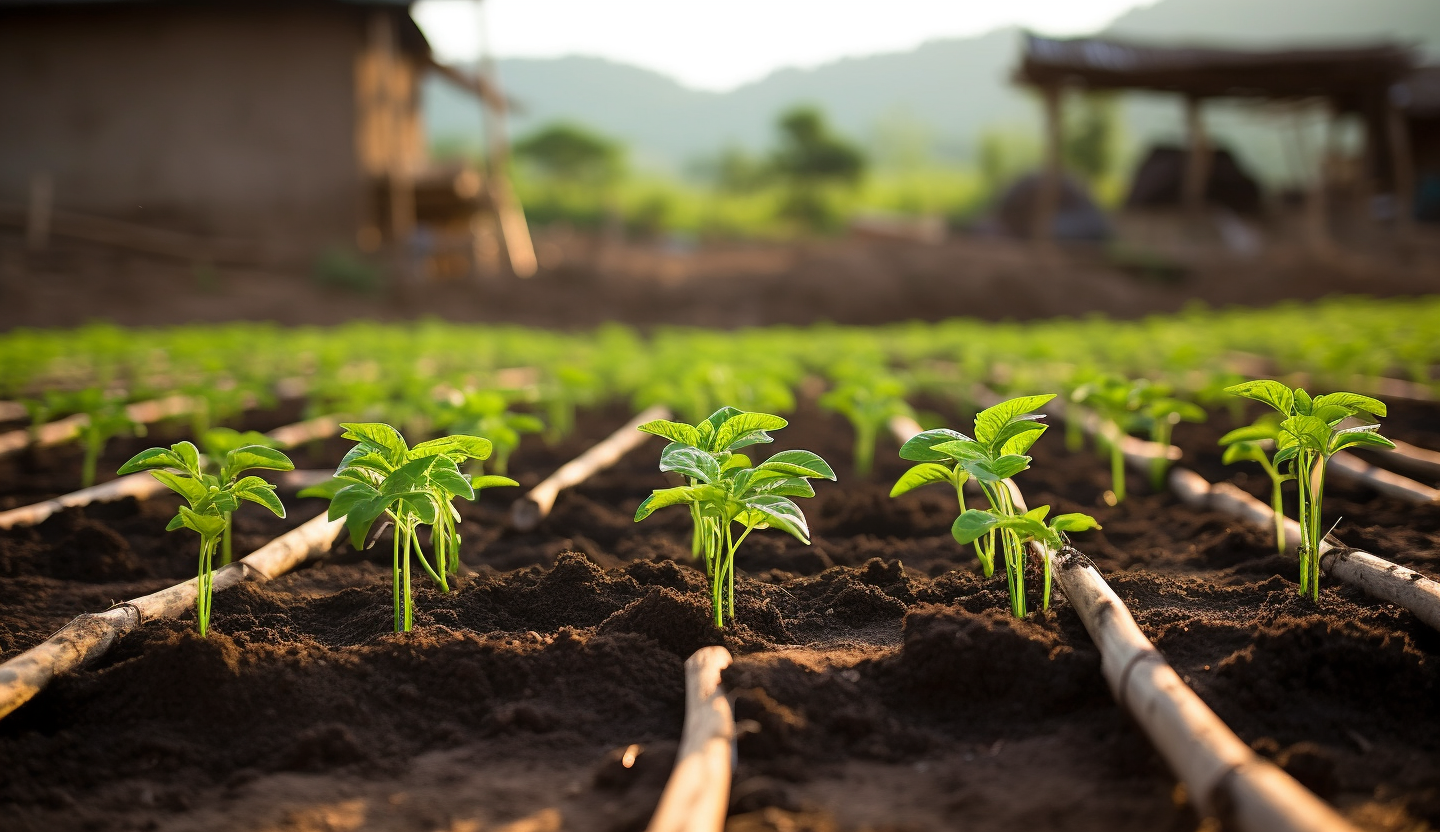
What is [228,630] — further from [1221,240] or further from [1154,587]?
[1221,240]

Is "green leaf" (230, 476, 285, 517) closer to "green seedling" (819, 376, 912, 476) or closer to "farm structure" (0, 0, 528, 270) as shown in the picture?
"green seedling" (819, 376, 912, 476)

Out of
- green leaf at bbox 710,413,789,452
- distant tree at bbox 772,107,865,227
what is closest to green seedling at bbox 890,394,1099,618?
green leaf at bbox 710,413,789,452

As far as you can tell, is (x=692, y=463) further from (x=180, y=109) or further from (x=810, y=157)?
(x=810, y=157)

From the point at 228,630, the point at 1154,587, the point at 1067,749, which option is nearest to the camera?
the point at 1067,749

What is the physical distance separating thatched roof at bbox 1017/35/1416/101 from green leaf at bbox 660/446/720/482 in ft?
49.1

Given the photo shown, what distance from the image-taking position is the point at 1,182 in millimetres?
14844

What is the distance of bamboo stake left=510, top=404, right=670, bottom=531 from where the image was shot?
3.09 meters

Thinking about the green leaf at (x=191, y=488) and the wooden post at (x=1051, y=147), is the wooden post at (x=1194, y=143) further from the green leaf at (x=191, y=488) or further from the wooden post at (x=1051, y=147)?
the green leaf at (x=191, y=488)

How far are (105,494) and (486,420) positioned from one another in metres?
1.67

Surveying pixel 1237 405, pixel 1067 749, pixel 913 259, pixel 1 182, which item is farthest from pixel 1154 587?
pixel 1 182

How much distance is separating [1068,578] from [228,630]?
6.95 ft

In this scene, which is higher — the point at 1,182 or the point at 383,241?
the point at 1,182

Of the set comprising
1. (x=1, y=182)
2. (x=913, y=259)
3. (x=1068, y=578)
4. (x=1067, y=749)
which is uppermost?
(x=1, y=182)

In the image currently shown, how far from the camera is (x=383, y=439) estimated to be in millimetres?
2053
